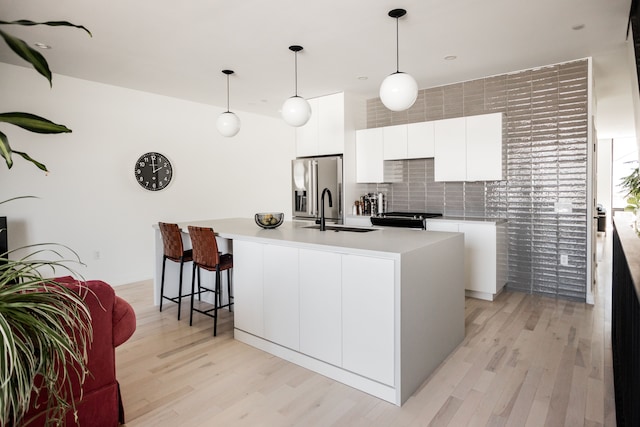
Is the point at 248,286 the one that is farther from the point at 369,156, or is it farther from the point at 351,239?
the point at 369,156

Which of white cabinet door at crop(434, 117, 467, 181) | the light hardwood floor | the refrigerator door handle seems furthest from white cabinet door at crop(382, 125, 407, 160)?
the light hardwood floor

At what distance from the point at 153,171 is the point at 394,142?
329cm

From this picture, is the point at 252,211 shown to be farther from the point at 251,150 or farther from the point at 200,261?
the point at 200,261

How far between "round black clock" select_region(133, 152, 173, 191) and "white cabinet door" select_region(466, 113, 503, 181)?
13.2ft

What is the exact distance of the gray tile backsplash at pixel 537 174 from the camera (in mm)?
4051

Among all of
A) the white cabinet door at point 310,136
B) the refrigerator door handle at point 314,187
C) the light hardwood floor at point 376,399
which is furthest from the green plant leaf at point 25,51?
the white cabinet door at point 310,136

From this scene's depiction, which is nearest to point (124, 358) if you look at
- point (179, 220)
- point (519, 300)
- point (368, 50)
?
point (179, 220)

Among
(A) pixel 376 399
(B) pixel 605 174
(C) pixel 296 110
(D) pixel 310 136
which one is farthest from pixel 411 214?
(B) pixel 605 174

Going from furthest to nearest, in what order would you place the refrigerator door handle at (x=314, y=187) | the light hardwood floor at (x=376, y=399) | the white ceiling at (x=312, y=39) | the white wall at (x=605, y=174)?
the white wall at (x=605, y=174) → the refrigerator door handle at (x=314, y=187) → the white ceiling at (x=312, y=39) → the light hardwood floor at (x=376, y=399)

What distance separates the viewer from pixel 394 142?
198 inches

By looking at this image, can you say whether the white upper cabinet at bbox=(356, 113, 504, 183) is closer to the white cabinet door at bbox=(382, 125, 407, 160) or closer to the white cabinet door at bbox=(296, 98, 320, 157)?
the white cabinet door at bbox=(382, 125, 407, 160)

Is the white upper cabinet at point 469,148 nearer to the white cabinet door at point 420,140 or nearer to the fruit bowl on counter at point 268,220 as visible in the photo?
the white cabinet door at point 420,140

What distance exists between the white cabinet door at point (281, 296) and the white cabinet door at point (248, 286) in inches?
2.8

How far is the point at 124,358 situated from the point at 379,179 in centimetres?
365
